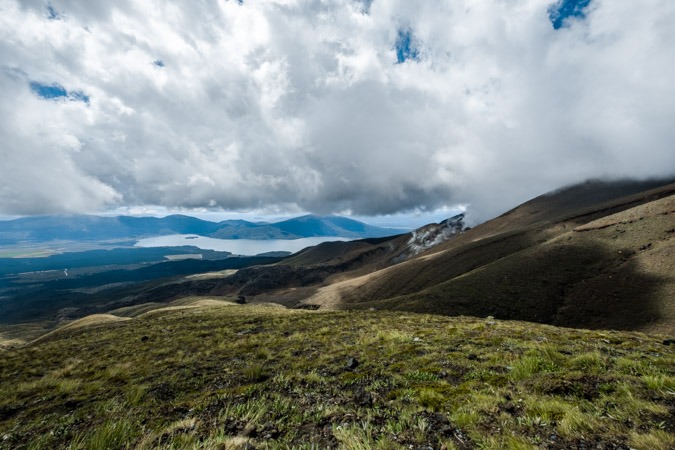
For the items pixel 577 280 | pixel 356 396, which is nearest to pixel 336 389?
pixel 356 396

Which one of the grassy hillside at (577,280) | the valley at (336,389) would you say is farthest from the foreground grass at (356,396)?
the grassy hillside at (577,280)

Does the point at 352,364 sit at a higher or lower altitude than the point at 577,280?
higher

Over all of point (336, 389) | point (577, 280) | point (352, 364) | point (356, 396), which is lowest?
point (577, 280)

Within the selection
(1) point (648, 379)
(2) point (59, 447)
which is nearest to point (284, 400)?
(2) point (59, 447)

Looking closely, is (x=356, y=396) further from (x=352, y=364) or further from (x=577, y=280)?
(x=577, y=280)

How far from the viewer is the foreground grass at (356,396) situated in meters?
5.88

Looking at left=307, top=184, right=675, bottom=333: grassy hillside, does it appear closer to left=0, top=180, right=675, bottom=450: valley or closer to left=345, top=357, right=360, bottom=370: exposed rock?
left=0, top=180, right=675, bottom=450: valley

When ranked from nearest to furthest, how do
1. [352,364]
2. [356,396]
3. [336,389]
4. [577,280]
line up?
[356,396] → [336,389] → [352,364] → [577,280]

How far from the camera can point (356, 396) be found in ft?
29.6

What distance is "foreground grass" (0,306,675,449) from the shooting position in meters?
5.88

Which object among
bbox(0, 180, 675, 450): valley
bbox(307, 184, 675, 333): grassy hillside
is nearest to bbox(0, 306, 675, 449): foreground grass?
bbox(0, 180, 675, 450): valley

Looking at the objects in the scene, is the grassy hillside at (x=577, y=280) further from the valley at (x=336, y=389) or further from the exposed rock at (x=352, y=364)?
the exposed rock at (x=352, y=364)

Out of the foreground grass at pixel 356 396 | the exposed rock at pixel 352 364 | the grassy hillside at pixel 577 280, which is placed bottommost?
the grassy hillside at pixel 577 280

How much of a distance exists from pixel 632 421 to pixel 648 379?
10.1 feet
